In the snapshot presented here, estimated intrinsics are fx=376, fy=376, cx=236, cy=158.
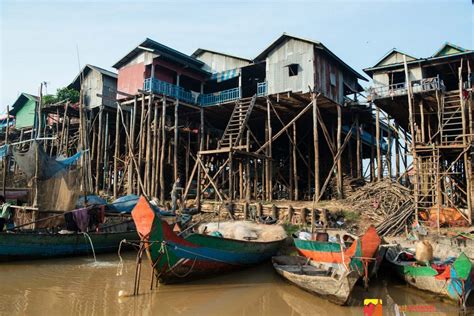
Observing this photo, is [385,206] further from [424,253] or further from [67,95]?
[67,95]

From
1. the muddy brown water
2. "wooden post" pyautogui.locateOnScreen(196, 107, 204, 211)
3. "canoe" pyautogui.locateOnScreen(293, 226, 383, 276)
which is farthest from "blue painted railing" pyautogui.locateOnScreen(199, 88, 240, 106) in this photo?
the muddy brown water

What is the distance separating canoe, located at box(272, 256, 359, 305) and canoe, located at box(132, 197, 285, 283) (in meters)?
1.27

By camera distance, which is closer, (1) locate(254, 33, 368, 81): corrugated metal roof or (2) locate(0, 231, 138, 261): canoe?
(2) locate(0, 231, 138, 261): canoe

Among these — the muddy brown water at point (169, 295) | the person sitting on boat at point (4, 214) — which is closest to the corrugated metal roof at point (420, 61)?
the muddy brown water at point (169, 295)

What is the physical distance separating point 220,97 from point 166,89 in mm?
3066

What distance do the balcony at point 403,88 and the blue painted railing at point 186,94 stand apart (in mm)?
7248

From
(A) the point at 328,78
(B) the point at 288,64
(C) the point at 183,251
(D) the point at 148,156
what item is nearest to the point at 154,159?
(D) the point at 148,156

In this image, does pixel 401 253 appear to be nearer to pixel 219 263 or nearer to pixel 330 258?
pixel 330 258

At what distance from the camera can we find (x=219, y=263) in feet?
32.7

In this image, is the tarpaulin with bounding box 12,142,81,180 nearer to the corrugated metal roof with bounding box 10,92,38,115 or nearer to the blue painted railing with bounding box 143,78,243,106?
the blue painted railing with bounding box 143,78,243,106

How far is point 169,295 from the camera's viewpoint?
27.9 feet

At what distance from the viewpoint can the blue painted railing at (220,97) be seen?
2105 cm

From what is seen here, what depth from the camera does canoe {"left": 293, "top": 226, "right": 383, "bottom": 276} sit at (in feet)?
28.6

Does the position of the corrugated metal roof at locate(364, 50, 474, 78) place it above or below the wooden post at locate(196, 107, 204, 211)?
above
